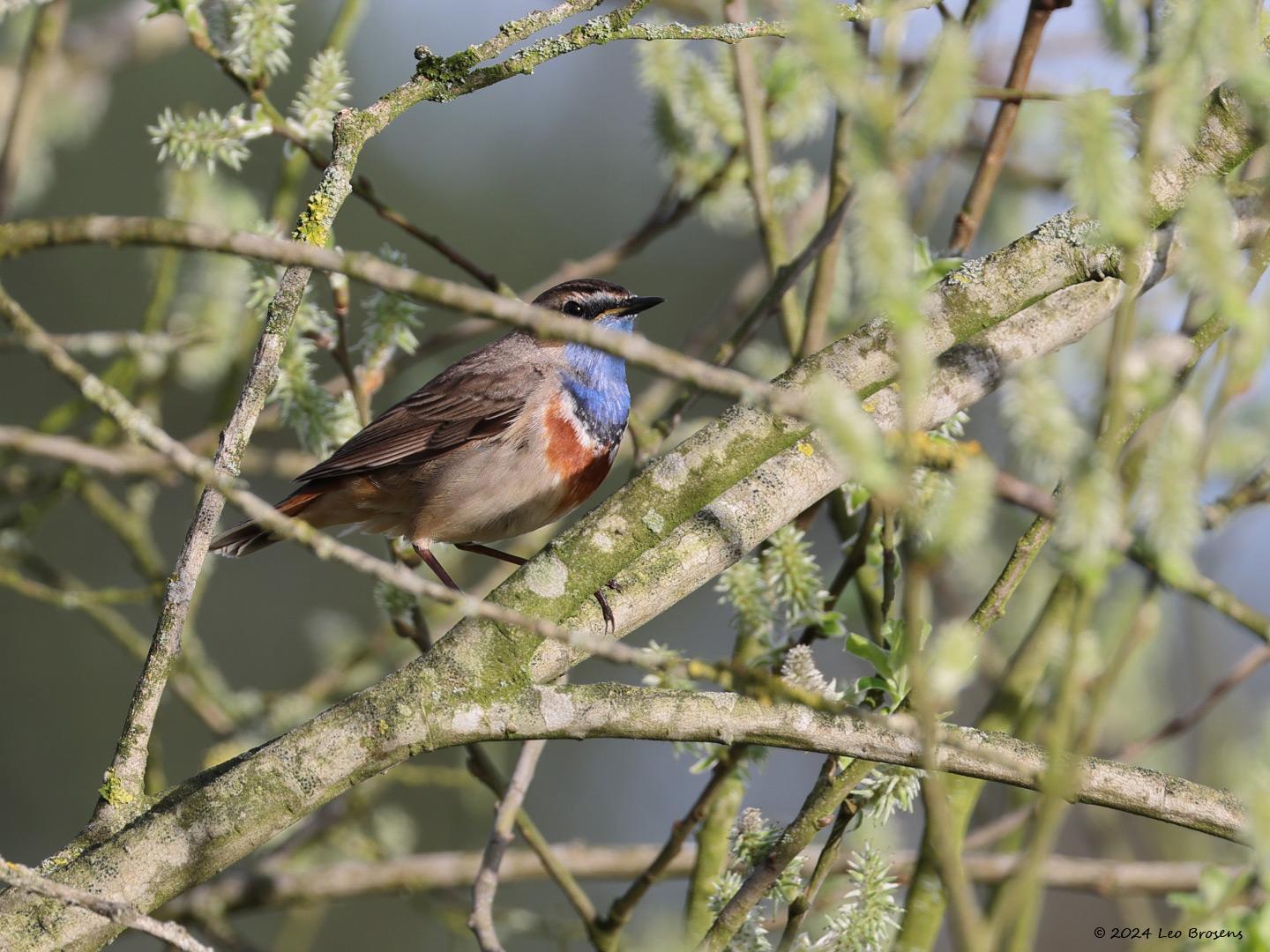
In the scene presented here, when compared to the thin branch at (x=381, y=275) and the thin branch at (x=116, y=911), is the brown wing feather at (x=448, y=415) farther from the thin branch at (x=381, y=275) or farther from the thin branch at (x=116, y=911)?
the thin branch at (x=381, y=275)

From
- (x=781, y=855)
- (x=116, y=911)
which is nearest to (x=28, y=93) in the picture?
(x=116, y=911)

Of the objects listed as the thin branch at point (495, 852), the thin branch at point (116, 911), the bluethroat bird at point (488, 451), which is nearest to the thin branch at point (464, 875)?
the thin branch at point (495, 852)

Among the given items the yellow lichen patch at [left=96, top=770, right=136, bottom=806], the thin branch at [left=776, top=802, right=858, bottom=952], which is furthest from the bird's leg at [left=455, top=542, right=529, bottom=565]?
the yellow lichen patch at [left=96, top=770, right=136, bottom=806]

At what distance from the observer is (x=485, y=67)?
298 centimetres

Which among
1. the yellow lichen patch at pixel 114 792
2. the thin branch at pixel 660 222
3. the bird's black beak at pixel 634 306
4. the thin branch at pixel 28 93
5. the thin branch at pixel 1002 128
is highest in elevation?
the thin branch at pixel 28 93

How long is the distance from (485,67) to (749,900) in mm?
2074

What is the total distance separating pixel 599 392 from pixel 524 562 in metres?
1.24

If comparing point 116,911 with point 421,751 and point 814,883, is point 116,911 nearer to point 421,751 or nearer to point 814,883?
point 421,751

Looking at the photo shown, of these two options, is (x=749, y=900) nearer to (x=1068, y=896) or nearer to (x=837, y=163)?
(x=837, y=163)

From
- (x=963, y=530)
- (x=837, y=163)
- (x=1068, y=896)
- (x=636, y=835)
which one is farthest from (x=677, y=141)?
(x=1068, y=896)

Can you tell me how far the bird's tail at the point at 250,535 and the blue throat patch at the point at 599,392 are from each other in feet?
4.01

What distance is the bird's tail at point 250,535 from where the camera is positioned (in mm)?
5152

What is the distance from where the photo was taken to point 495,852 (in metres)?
3.62

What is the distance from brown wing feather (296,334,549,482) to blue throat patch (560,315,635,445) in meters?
0.16
